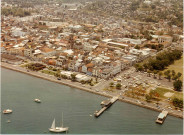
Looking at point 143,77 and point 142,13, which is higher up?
point 142,13

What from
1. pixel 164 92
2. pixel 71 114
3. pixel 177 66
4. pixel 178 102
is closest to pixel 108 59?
pixel 177 66

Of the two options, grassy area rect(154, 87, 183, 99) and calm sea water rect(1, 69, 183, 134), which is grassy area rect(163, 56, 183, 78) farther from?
calm sea water rect(1, 69, 183, 134)

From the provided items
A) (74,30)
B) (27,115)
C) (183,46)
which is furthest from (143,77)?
(74,30)

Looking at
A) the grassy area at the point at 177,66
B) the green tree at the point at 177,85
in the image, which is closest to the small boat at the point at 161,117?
the green tree at the point at 177,85

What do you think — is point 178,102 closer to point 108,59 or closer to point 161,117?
point 161,117

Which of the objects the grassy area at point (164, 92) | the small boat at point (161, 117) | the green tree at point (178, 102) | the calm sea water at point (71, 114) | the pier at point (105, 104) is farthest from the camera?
the grassy area at point (164, 92)

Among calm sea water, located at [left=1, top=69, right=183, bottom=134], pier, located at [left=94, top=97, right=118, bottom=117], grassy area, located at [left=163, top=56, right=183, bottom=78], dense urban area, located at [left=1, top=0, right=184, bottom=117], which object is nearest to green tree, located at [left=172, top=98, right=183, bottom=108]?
dense urban area, located at [left=1, top=0, right=184, bottom=117]

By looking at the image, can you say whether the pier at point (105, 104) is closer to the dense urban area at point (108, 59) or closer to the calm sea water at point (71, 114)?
the calm sea water at point (71, 114)

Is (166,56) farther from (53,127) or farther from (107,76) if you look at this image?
(53,127)
